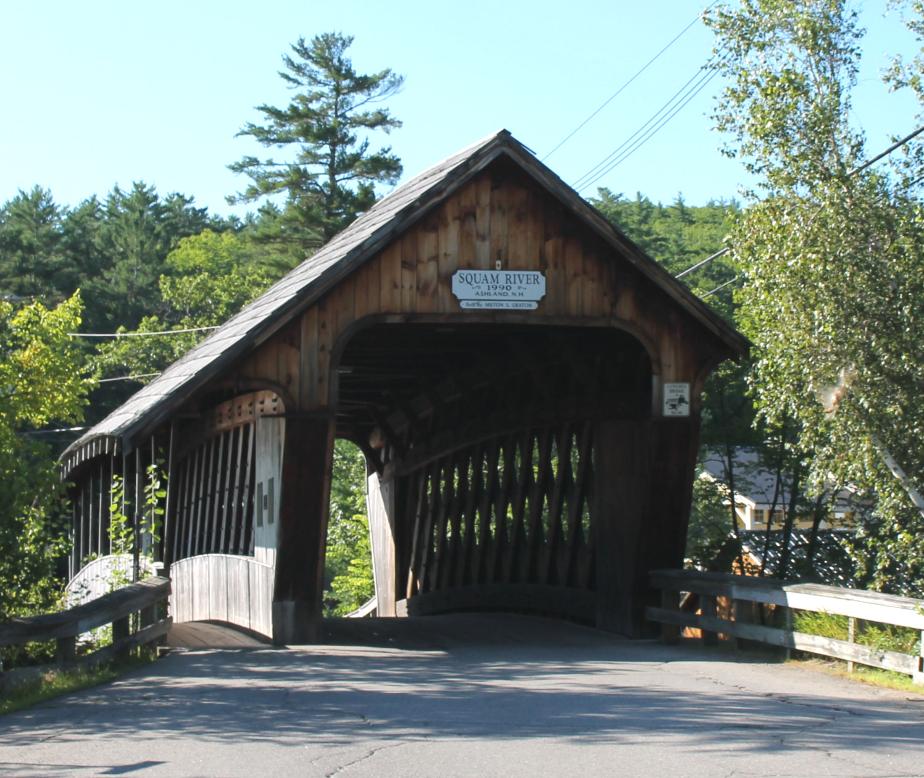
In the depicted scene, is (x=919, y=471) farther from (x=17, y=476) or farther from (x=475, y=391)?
(x=475, y=391)

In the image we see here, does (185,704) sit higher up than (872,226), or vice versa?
(872,226)

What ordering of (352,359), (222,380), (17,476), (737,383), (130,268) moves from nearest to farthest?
(17,476), (222,380), (352,359), (737,383), (130,268)

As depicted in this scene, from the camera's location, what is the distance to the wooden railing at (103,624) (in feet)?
31.3

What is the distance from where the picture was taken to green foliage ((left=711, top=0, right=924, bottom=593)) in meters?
11.3

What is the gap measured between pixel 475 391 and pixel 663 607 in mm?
6162

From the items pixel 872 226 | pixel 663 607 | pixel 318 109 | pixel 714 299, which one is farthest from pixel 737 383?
pixel 318 109

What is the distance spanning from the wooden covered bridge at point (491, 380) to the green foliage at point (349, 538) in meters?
20.7

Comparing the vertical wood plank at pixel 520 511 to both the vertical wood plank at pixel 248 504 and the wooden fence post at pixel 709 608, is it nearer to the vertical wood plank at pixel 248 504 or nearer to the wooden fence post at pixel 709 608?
the vertical wood plank at pixel 248 504

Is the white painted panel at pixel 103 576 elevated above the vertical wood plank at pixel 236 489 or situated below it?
below

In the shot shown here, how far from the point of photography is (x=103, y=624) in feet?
33.7

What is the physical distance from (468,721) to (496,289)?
5796 mm

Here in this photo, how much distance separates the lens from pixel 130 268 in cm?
6612

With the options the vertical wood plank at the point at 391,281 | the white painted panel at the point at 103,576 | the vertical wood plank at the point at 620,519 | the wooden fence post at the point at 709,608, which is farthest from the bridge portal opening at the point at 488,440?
the white painted panel at the point at 103,576

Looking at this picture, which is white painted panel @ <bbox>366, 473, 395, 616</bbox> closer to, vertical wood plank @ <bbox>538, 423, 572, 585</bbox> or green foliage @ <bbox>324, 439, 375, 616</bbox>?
vertical wood plank @ <bbox>538, 423, 572, 585</bbox>
